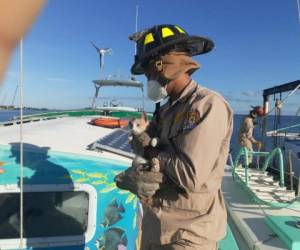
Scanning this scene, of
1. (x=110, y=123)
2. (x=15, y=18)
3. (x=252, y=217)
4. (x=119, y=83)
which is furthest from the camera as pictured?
(x=119, y=83)

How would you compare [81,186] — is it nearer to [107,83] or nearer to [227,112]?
[227,112]

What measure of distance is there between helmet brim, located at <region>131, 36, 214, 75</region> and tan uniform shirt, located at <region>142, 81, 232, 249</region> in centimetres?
21

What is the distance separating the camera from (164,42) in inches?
82.2

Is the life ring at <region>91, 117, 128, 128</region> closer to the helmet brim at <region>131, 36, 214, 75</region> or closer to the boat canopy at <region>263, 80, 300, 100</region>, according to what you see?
the helmet brim at <region>131, 36, 214, 75</region>

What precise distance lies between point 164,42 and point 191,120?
48 cm

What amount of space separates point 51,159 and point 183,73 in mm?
1740

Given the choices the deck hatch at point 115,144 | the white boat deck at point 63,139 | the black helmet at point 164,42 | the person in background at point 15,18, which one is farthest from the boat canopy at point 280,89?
the person in background at point 15,18

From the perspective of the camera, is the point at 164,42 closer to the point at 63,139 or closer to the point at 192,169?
the point at 192,169

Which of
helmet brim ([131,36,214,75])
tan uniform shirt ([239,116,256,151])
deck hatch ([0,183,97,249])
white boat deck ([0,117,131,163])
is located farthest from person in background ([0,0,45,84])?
tan uniform shirt ([239,116,256,151])

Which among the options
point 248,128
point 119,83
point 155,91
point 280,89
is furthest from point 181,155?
point 280,89

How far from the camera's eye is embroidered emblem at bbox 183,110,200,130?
1.94 meters

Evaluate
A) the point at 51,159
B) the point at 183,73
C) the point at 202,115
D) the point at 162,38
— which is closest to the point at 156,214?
the point at 202,115

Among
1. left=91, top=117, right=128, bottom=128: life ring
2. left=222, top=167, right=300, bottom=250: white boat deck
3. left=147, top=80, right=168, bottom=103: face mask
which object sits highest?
left=147, top=80, right=168, bottom=103: face mask

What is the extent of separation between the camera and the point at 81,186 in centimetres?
331
